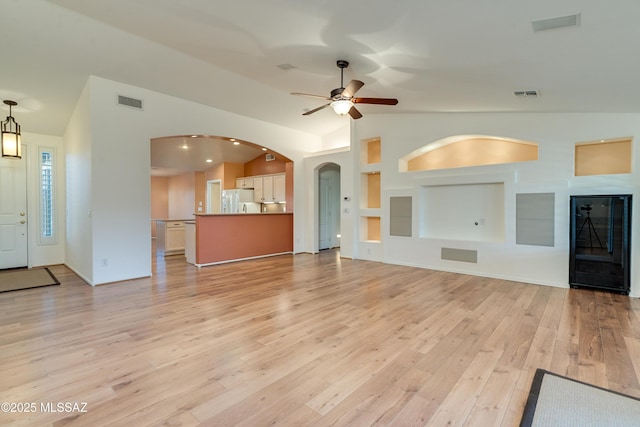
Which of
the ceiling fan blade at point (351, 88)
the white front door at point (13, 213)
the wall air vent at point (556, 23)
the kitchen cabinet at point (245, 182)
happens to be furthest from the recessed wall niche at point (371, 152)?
the white front door at point (13, 213)

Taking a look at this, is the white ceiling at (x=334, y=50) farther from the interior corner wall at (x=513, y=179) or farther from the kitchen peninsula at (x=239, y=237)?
the kitchen peninsula at (x=239, y=237)

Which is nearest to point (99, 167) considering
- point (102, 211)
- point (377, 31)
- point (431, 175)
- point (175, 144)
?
point (102, 211)

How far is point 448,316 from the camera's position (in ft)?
11.0

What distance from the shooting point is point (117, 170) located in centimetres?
479

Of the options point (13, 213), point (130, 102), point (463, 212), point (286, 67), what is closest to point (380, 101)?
point (286, 67)

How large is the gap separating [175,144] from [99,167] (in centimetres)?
306

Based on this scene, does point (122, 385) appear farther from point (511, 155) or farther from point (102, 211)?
point (511, 155)

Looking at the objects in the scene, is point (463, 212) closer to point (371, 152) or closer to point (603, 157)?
point (603, 157)

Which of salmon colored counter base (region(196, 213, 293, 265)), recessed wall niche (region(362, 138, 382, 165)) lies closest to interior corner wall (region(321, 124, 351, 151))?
recessed wall niche (region(362, 138, 382, 165))

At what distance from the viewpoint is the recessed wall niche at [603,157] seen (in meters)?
4.36

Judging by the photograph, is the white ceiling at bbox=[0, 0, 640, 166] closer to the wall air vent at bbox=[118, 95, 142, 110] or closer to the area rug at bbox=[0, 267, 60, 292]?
the wall air vent at bbox=[118, 95, 142, 110]

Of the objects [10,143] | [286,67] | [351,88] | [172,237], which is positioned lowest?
[172,237]

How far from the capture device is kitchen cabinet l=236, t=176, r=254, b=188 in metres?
9.72

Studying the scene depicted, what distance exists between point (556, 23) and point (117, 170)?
573 cm
